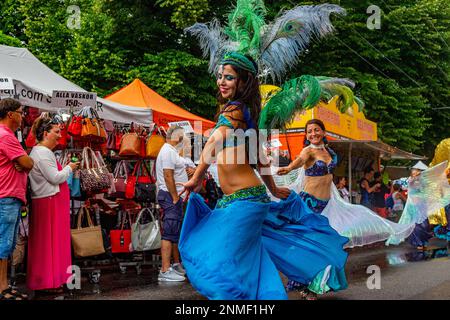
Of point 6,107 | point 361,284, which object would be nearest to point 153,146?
point 6,107

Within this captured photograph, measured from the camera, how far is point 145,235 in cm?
828

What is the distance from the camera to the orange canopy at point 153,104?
10.3 metres

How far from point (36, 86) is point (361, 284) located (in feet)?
16.5

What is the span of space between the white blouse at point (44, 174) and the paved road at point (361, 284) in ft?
3.63

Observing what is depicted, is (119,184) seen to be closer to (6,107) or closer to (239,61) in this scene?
(6,107)

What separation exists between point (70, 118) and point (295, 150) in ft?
24.7

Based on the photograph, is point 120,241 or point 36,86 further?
point 120,241

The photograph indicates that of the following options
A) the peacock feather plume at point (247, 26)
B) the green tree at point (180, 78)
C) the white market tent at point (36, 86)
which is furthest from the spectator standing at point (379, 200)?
the peacock feather plume at point (247, 26)

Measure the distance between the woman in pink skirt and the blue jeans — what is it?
405 millimetres

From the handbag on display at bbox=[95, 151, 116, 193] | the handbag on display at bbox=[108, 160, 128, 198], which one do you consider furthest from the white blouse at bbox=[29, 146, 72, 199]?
the handbag on display at bbox=[108, 160, 128, 198]

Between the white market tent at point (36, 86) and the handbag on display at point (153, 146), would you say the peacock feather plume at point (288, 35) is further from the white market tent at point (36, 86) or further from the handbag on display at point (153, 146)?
the handbag on display at point (153, 146)

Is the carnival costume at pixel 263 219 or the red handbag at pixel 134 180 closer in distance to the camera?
the carnival costume at pixel 263 219

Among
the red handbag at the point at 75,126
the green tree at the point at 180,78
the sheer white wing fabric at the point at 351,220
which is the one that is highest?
the green tree at the point at 180,78
